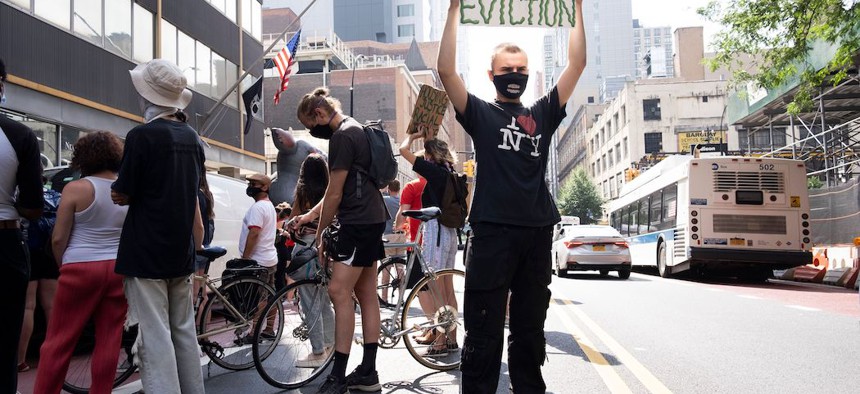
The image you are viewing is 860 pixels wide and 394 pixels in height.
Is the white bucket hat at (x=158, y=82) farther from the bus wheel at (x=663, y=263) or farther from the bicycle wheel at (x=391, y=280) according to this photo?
the bus wheel at (x=663, y=263)

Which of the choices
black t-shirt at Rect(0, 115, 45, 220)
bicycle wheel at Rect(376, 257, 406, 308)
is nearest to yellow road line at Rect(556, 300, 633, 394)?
bicycle wheel at Rect(376, 257, 406, 308)

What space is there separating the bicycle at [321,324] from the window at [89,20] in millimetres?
14611

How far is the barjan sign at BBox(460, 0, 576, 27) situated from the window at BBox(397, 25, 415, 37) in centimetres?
12247

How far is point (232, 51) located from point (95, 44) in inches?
366

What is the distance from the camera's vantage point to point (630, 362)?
5.93m

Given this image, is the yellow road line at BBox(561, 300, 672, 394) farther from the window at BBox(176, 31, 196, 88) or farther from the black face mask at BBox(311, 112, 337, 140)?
the window at BBox(176, 31, 196, 88)

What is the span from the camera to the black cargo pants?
3479 mm

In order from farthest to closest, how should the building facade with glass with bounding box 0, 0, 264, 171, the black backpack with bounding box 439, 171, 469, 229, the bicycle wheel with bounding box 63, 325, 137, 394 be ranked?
the building facade with glass with bounding box 0, 0, 264, 171, the black backpack with bounding box 439, 171, 469, 229, the bicycle wheel with bounding box 63, 325, 137, 394

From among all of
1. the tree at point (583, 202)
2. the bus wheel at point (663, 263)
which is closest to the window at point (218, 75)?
the bus wheel at point (663, 263)

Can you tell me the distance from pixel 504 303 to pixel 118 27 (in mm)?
18282

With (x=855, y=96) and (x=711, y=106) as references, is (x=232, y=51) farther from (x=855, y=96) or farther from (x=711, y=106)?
(x=711, y=106)

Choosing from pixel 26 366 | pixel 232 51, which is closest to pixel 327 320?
pixel 26 366

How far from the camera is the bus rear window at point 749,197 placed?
16.7 metres

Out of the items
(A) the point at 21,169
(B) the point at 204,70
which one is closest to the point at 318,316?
(A) the point at 21,169
